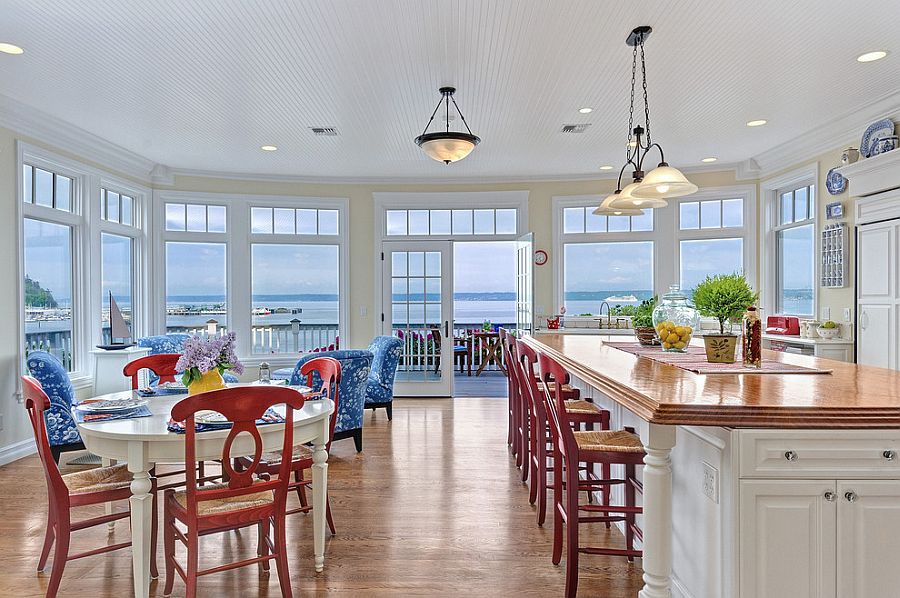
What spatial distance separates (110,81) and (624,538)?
4.67 m

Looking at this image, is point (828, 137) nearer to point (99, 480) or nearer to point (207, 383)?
point (207, 383)

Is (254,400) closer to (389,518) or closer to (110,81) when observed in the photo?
(389,518)

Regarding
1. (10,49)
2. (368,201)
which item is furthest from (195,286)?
(10,49)

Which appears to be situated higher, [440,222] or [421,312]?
[440,222]

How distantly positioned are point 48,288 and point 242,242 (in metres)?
2.40

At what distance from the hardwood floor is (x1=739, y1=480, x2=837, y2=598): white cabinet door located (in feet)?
3.01

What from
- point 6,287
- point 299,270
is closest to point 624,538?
point 6,287

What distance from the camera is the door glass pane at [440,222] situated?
302 inches

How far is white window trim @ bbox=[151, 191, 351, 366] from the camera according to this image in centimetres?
702

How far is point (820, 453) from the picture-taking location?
1716 millimetres

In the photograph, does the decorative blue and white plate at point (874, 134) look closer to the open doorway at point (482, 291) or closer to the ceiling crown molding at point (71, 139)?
the open doorway at point (482, 291)

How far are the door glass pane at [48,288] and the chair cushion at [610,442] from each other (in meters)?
4.97

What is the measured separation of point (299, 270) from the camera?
759cm

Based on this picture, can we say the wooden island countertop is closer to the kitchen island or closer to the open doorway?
the kitchen island
